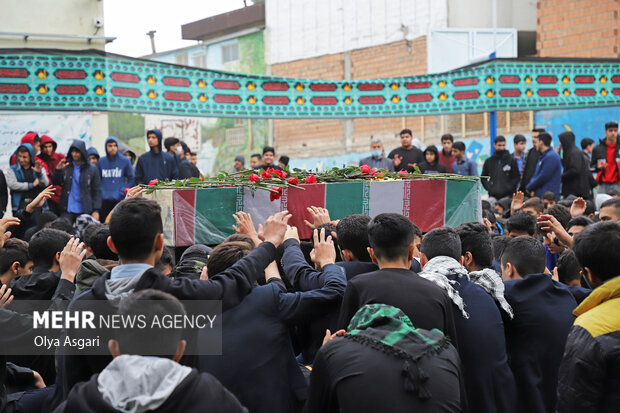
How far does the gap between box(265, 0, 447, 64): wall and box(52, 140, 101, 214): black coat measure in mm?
16624

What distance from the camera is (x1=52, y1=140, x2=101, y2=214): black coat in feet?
33.7

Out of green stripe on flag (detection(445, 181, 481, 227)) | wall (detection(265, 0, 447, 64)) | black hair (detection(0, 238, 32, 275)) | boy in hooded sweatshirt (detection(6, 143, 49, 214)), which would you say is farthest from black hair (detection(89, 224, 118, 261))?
wall (detection(265, 0, 447, 64))

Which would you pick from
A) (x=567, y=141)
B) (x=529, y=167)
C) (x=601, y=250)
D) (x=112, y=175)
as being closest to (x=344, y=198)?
(x=601, y=250)

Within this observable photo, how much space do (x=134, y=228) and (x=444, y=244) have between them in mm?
1648

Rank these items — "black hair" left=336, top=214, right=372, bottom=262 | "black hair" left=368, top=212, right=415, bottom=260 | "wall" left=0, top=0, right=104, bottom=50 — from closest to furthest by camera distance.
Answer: "black hair" left=368, top=212, right=415, bottom=260
"black hair" left=336, top=214, right=372, bottom=262
"wall" left=0, top=0, right=104, bottom=50

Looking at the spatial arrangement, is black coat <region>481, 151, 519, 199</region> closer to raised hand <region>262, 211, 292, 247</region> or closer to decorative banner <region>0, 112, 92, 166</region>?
decorative banner <region>0, 112, 92, 166</region>

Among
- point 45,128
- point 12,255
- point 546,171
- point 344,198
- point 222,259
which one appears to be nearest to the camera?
point 222,259

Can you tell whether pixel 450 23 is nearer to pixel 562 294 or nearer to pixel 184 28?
pixel 184 28

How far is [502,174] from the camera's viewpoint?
1184cm

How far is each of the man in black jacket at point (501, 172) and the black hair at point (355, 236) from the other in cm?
809

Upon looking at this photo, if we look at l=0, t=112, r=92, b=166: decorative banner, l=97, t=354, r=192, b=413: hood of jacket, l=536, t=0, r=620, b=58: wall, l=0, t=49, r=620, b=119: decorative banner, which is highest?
l=536, t=0, r=620, b=58: wall

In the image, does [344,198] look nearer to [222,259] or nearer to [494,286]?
[494,286]

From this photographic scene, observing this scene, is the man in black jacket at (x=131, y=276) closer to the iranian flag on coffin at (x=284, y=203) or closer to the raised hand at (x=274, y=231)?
the raised hand at (x=274, y=231)

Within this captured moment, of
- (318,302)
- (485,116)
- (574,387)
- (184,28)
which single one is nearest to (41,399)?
(318,302)
